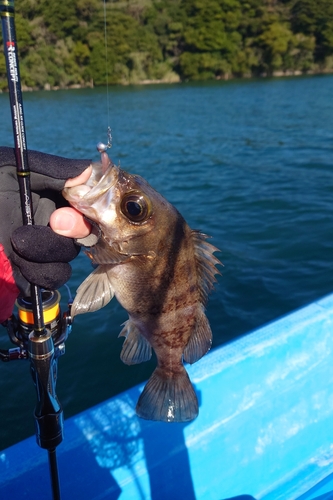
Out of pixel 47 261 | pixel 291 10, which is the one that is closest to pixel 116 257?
pixel 47 261

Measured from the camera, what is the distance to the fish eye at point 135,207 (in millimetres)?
1980

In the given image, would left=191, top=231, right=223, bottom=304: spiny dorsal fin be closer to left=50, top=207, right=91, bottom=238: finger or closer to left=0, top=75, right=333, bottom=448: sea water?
left=50, top=207, right=91, bottom=238: finger

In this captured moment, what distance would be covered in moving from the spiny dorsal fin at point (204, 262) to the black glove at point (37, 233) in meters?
0.59

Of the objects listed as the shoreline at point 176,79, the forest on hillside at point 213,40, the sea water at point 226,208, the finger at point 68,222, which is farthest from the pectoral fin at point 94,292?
the forest on hillside at point 213,40

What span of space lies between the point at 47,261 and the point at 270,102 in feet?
95.2

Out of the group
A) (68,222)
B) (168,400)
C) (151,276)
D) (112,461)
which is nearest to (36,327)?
(68,222)

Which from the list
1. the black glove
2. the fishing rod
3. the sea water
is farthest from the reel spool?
the sea water

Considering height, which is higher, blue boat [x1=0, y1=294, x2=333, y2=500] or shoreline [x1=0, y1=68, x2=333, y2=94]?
blue boat [x1=0, y1=294, x2=333, y2=500]

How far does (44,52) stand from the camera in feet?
131

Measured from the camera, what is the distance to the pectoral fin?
6.89ft

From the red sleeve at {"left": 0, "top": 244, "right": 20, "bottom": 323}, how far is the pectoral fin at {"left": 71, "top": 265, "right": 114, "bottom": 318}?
1.00 feet

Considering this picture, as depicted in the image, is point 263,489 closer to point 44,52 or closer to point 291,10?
point 44,52

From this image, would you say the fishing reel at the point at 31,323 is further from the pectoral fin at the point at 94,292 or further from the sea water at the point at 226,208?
the sea water at the point at 226,208

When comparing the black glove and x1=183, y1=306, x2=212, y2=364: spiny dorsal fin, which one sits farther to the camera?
x1=183, y1=306, x2=212, y2=364: spiny dorsal fin
